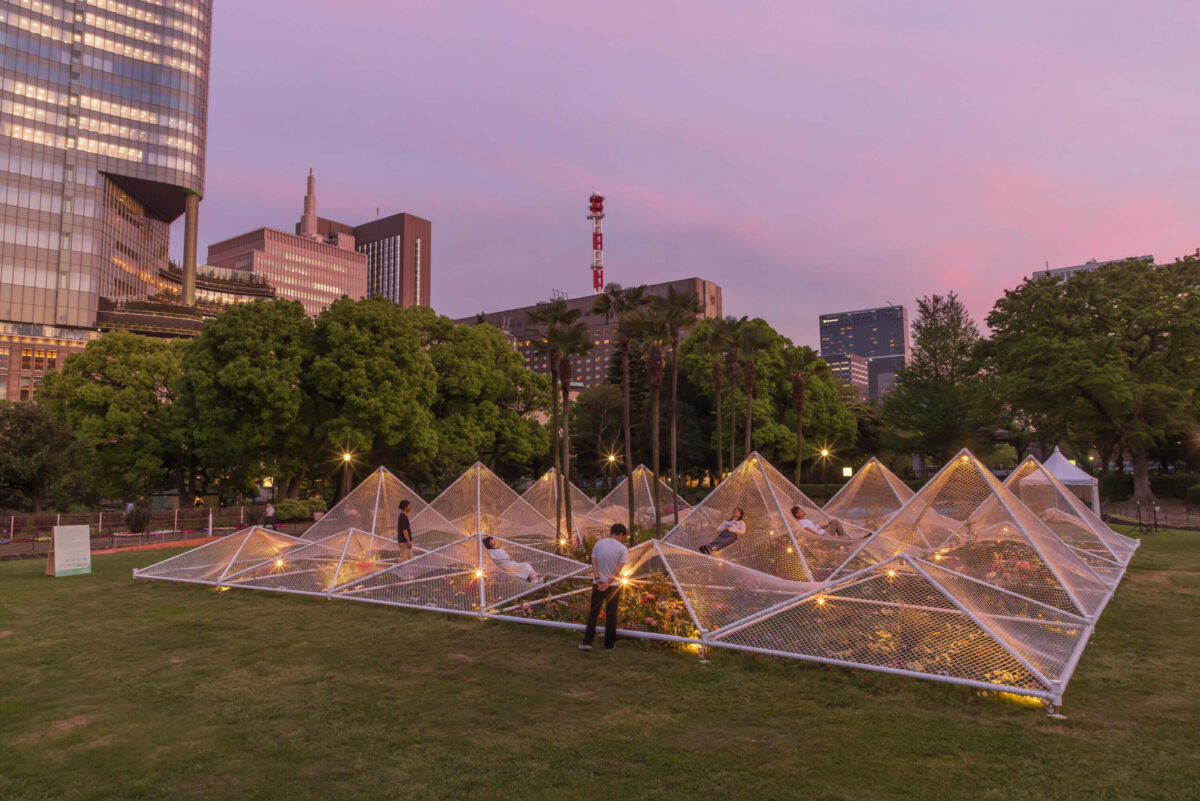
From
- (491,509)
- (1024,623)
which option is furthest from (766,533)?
(491,509)

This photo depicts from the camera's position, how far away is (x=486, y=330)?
4634cm

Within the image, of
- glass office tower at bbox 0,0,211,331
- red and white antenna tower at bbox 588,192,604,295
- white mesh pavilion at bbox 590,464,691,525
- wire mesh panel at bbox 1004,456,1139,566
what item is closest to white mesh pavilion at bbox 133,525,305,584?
white mesh pavilion at bbox 590,464,691,525

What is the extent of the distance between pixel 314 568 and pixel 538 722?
31.5ft

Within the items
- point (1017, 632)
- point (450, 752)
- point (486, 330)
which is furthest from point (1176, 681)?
point (486, 330)

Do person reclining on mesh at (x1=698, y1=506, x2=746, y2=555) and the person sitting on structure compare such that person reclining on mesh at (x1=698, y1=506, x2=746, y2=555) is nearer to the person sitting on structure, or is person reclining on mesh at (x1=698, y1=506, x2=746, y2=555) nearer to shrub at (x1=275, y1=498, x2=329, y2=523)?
the person sitting on structure

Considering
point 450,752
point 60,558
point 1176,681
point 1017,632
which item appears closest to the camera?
point 450,752

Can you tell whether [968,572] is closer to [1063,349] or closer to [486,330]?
[1063,349]

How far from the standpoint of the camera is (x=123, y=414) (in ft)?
120

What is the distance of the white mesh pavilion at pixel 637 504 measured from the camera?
90.7 feet

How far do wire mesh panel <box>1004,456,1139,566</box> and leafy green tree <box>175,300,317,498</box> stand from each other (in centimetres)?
3086

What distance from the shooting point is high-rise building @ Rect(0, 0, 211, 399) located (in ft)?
292

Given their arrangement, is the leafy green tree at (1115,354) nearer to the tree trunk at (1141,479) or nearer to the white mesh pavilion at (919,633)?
the tree trunk at (1141,479)

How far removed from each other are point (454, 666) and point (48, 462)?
2931cm

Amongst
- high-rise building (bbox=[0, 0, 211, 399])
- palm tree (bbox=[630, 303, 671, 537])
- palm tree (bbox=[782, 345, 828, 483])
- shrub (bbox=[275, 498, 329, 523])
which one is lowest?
shrub (bbox=[275, 498, 329, 523])
